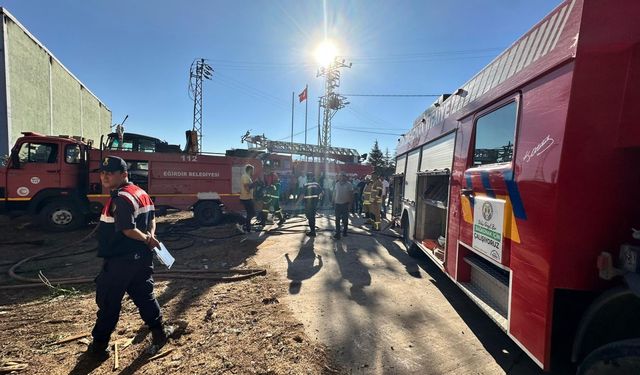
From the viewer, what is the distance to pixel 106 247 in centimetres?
277

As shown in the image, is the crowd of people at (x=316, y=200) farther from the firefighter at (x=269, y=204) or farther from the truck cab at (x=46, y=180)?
the truck cab at (x=46, y=180)

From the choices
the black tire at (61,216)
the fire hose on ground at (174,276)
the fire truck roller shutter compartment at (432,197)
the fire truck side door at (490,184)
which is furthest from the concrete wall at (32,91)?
the fire truck side door at (490,184)

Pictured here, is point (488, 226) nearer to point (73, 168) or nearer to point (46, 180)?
point (73, 168)

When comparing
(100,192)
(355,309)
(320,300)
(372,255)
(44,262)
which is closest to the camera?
(355,309)

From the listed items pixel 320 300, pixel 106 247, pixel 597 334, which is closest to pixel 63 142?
pixel 106 247

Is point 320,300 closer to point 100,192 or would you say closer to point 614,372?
point 614,372

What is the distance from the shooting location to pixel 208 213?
1029 cm

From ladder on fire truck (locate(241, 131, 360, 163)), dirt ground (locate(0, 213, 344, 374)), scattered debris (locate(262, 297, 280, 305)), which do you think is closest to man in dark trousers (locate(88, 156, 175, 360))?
→ dirt ground (locate(0, 213, 344, 374))

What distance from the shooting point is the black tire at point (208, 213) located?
10.1 meters

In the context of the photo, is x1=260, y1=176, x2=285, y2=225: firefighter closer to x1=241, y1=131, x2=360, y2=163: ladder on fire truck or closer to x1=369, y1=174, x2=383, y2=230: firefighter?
x1=369, y1=174, x2=383, y2=230: firefighter

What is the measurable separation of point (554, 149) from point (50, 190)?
437 inches

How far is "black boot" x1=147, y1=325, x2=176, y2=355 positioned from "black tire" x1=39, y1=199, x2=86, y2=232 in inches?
302

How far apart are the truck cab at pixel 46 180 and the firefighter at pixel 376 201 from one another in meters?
8.74

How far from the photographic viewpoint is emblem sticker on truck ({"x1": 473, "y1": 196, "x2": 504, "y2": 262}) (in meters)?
2.74
